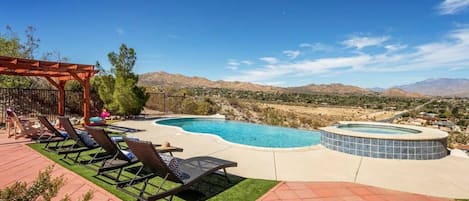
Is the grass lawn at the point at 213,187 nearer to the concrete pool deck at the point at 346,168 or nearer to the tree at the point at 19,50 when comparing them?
the concrete pool deck at the point at 346,168

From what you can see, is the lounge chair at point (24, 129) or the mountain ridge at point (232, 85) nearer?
the lounge chair at point (24, 129)

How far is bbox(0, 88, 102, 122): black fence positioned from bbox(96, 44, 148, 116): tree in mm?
2783

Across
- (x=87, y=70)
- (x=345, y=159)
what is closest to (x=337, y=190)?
(x=345, y=159)

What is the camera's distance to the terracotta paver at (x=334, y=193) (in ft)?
14.6

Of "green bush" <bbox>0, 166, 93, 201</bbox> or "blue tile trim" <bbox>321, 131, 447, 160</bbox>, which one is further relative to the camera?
"blue tile trim" <bbox>321, 131, 447, 160</bbox>

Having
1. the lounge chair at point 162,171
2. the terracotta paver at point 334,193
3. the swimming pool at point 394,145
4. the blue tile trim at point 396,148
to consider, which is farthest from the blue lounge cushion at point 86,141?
the blue tile trim at point 396,148

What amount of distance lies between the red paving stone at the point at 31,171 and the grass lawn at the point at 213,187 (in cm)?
15

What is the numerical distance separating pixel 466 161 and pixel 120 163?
29.3 feet

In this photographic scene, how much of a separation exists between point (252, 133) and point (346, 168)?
299 inches

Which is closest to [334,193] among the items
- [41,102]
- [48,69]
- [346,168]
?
[346,168]

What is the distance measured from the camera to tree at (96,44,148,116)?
16109mm

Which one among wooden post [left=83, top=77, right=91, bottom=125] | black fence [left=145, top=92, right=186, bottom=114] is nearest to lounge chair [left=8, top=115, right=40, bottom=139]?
wooden post [left=83, top=77, right=91, bottom=125]

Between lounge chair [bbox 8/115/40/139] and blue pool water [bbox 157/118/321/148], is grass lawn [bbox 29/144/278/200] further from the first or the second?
blue pool water [bbox 157/118/321/148]

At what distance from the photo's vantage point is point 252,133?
44.7ft
